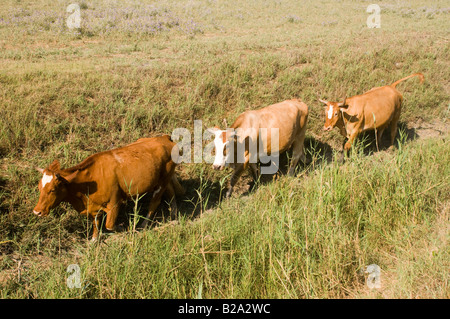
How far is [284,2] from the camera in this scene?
24.9 metres

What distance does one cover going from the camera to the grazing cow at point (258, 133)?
21.3ft

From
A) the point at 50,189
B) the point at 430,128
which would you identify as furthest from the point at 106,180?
the point at 430,128

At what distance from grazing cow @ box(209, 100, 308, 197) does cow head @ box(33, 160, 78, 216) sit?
2519 millimetres

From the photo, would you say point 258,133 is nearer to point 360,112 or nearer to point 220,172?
point 220,172

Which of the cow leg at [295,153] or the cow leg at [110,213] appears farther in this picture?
the cow leg at [295,153]

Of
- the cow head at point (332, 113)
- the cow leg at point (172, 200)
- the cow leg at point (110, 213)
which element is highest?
the cow head at point (332, 113)

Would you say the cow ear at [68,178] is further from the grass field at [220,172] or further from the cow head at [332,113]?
the cow head at [332,113]

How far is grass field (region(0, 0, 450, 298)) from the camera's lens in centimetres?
393

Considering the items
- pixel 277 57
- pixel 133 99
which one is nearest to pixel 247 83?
pixel 277 57

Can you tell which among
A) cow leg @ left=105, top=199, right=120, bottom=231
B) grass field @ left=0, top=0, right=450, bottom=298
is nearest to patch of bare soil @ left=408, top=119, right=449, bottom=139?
grass field @ left=0, top=0, right=450, bottom=298

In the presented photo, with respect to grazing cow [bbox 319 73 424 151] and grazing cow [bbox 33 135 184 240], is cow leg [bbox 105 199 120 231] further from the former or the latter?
grazing cow [bbox 319 73 424 151]

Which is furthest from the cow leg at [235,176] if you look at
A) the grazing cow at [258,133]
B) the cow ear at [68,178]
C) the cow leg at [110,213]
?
the cow ear at [68,178]
